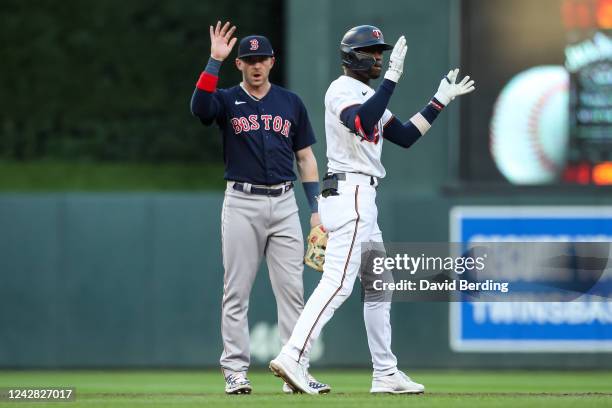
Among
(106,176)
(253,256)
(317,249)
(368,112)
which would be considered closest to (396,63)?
(368,112)

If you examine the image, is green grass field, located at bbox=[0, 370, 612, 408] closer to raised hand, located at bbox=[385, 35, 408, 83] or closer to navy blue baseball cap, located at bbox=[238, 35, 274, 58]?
raised hand, located at bbox=[385, 35, 408, 83]

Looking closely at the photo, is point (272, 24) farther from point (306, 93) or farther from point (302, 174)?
point (302, 174)

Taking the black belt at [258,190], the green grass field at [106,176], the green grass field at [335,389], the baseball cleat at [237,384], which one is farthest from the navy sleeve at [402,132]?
the green grass field at [106,176]

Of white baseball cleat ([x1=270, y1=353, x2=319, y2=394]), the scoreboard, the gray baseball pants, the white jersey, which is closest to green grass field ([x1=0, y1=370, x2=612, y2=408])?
white baseball cleat ([x1=270, y1=353, x2=319, y2=394])

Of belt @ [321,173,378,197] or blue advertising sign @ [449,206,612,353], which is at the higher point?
belt @ [321,173,378,197]

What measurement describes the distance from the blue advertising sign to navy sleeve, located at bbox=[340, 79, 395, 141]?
12.9 feet

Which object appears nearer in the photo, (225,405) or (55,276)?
(225,405)

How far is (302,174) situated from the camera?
23.9 feet

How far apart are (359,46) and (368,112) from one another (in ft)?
1.29

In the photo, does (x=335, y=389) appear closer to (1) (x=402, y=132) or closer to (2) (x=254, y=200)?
(2) (x=254, y=200)

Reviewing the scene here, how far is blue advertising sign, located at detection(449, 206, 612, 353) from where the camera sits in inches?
395

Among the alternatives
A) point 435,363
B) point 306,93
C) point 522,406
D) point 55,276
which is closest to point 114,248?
point 55,276

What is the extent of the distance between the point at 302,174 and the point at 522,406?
79.3 inches

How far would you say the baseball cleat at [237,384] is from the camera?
680 centimetres
